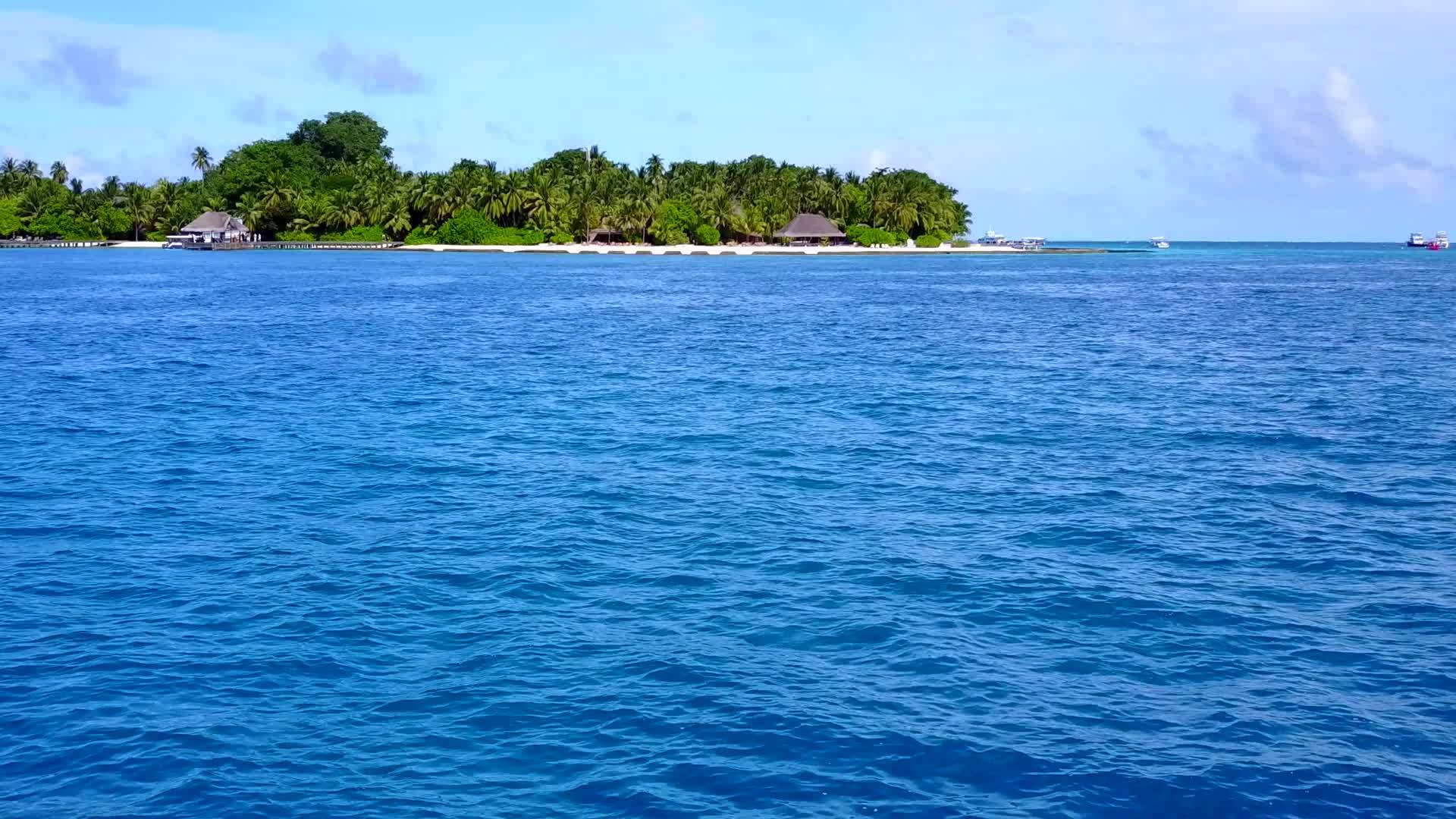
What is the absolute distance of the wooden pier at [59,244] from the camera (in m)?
183

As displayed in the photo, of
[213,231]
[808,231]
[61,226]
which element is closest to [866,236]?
[808,231]

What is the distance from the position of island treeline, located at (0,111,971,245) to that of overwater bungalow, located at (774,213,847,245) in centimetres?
A: 190

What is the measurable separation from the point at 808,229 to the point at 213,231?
88.3 m

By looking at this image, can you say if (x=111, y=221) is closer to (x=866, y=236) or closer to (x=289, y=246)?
(x=289, y=246)

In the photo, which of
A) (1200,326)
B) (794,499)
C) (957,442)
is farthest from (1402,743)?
(1200,326)

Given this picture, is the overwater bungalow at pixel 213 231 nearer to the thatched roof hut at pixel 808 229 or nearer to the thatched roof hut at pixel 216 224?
the thatched roof hut at pixel 216 224

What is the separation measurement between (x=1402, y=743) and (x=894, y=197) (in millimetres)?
188933

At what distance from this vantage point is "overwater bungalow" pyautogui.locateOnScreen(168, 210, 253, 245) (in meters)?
183

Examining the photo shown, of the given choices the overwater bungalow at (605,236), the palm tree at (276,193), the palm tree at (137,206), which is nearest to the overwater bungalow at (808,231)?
the overwater bungalow at (605,236)

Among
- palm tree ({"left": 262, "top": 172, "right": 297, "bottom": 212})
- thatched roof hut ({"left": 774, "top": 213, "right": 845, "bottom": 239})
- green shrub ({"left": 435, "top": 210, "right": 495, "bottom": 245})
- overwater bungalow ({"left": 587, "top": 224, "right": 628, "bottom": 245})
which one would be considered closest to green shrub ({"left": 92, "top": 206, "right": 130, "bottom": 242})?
palm tree ({"left": 262, "top": 172, "right": 297, "bottom": 212})

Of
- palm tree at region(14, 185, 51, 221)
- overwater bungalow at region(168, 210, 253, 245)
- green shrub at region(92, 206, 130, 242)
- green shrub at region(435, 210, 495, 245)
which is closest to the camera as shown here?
green shrub at region(435, 210, 495, 245)

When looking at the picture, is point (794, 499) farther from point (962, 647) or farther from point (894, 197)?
point (894, 197)

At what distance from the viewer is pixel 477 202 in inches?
6841

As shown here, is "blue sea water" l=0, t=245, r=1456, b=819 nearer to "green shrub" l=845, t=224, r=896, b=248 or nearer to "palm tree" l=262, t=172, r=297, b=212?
"palm tree" l=262, t=172, r=297, b=212
